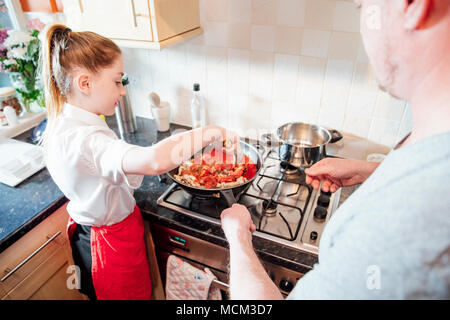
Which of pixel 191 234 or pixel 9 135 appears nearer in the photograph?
pixel 191 234

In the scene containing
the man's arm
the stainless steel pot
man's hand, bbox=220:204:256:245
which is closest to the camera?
the man's arm

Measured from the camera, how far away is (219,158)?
127 cm

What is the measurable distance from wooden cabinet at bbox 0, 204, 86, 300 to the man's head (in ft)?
3.79

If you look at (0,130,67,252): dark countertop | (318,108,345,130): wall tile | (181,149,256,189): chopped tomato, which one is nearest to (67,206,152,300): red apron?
(0,130,67,252): dark countertop

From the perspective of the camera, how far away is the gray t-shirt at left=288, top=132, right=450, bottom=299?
1.22 ft

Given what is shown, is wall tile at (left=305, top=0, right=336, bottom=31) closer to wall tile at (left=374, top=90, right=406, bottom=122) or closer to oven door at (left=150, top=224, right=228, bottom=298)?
wall tile at (left=374, top=90, right=406, bottom=122)

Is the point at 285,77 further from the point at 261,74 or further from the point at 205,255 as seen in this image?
the point at 205,255

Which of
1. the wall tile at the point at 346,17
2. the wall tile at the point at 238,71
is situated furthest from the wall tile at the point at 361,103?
the wall tile at the point at 238,71

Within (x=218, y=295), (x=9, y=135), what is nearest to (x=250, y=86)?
(x=218, y=295)

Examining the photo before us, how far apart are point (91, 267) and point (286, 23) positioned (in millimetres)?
1207

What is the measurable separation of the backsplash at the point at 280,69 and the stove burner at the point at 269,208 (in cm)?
47

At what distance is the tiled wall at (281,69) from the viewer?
1.10m

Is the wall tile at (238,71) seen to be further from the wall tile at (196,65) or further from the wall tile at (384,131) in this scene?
the wall tile at (384,131)

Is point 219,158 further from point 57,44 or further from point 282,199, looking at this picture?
point 57,44
